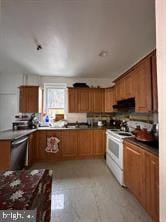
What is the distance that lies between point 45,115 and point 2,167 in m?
2.70

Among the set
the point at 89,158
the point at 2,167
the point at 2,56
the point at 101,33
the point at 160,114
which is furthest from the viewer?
the point at 89,158

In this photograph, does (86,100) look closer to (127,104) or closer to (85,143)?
(85,143)

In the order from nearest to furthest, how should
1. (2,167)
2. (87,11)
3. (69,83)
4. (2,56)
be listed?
(87,11) → (2,167) → (2,56) → (69,83)

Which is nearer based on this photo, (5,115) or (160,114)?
(160,114)

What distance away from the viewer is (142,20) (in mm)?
2000

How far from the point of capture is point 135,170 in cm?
225

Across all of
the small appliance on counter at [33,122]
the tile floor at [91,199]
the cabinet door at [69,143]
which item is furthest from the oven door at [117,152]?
the small appliance on counter at [33,122]

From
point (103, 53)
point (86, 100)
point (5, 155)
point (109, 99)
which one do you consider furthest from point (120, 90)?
point (5, 155)

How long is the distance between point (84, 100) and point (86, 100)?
6 cm

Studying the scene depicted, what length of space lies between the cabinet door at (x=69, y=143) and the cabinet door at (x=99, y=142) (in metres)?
0.55

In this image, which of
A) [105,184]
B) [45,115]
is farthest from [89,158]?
[45,115]

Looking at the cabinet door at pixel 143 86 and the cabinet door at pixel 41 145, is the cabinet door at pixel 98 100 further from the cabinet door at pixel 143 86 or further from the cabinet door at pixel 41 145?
the cabinet door at pixel 143 86

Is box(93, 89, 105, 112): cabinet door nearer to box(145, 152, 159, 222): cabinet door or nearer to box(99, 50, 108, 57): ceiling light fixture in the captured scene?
box(99, 50, 108, 57): ceiling light fixture

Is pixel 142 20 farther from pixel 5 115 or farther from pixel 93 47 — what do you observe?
pixel 5 115
